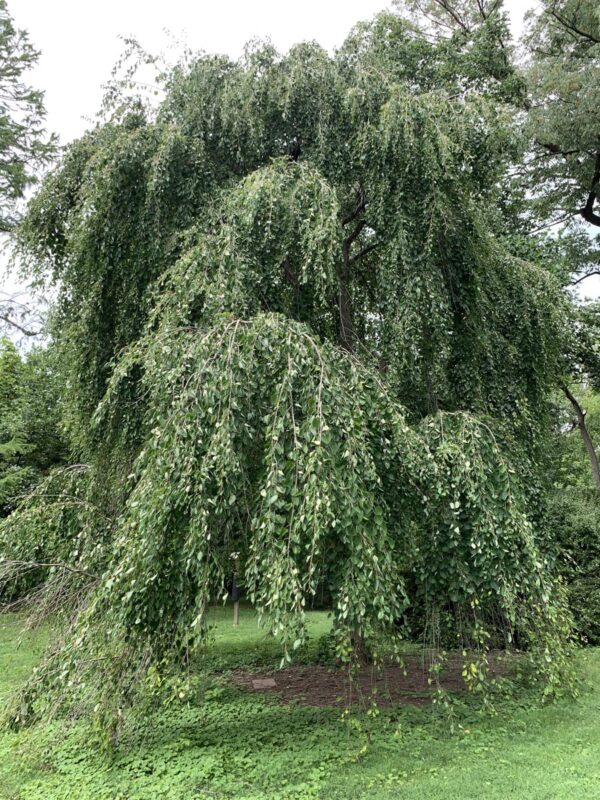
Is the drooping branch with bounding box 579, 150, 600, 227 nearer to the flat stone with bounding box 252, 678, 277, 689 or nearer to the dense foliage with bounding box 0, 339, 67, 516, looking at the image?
the flat stone with bounding box 252, 678, 277, 689

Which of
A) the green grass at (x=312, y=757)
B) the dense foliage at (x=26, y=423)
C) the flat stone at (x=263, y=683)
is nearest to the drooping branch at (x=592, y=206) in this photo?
the green grass at (x=312, y=757)

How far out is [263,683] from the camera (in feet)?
17.1

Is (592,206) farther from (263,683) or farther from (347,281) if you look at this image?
(263,683)

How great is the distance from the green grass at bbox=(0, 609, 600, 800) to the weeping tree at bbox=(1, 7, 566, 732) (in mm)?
428

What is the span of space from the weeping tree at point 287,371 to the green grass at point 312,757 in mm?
428

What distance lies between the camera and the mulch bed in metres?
4.58

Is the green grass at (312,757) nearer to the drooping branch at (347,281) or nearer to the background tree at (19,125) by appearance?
the drooping branch at (347,281)

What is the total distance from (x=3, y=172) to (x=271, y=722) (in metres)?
10.8

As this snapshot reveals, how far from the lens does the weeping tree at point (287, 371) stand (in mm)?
2861

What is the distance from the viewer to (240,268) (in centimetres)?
369

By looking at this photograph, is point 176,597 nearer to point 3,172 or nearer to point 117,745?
point 117,745

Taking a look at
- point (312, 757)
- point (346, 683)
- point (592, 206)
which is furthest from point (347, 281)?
point (592, 206)

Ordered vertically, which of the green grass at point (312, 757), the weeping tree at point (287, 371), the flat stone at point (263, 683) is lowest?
the green grass at point (312, 757)

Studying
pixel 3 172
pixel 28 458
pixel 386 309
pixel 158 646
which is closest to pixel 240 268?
pixel 386 309
